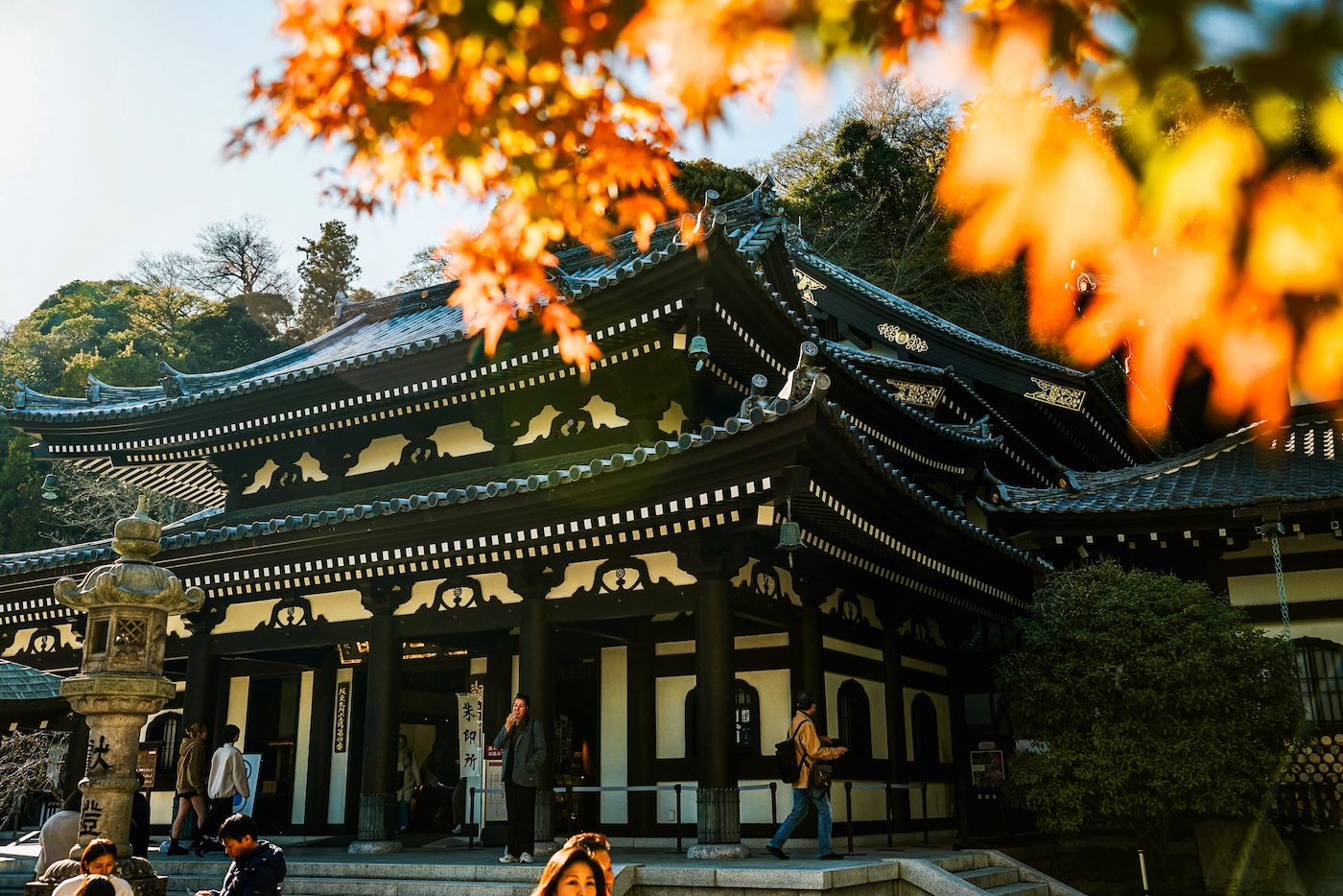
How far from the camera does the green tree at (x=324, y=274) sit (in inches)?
2010

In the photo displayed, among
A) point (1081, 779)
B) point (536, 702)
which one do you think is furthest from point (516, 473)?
point (1081, 779)

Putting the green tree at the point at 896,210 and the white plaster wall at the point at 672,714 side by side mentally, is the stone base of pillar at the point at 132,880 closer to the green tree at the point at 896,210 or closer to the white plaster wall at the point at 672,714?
the white plaster wall at the point at 672,714

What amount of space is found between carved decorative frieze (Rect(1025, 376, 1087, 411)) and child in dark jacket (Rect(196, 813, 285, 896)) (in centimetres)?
2016

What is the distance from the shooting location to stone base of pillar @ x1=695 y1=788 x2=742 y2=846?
34.1 ft

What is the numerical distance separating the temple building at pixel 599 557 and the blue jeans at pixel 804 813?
0.66m

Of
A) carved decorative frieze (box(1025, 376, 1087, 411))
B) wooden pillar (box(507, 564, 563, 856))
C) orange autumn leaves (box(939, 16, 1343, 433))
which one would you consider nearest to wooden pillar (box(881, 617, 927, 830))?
wooden pillar (box(507, 564, 563, 856))

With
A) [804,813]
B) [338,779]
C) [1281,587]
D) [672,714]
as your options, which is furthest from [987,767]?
[338,779]

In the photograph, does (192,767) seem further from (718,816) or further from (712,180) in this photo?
(712,180)

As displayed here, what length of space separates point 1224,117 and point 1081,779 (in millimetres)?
10723

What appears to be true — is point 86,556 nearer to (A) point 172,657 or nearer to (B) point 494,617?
(A) point 172,657

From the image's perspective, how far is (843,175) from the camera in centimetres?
4078

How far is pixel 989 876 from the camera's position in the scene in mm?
10758

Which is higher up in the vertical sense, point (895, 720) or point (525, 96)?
point (525, 96)

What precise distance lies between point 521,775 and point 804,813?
2.95 metres
